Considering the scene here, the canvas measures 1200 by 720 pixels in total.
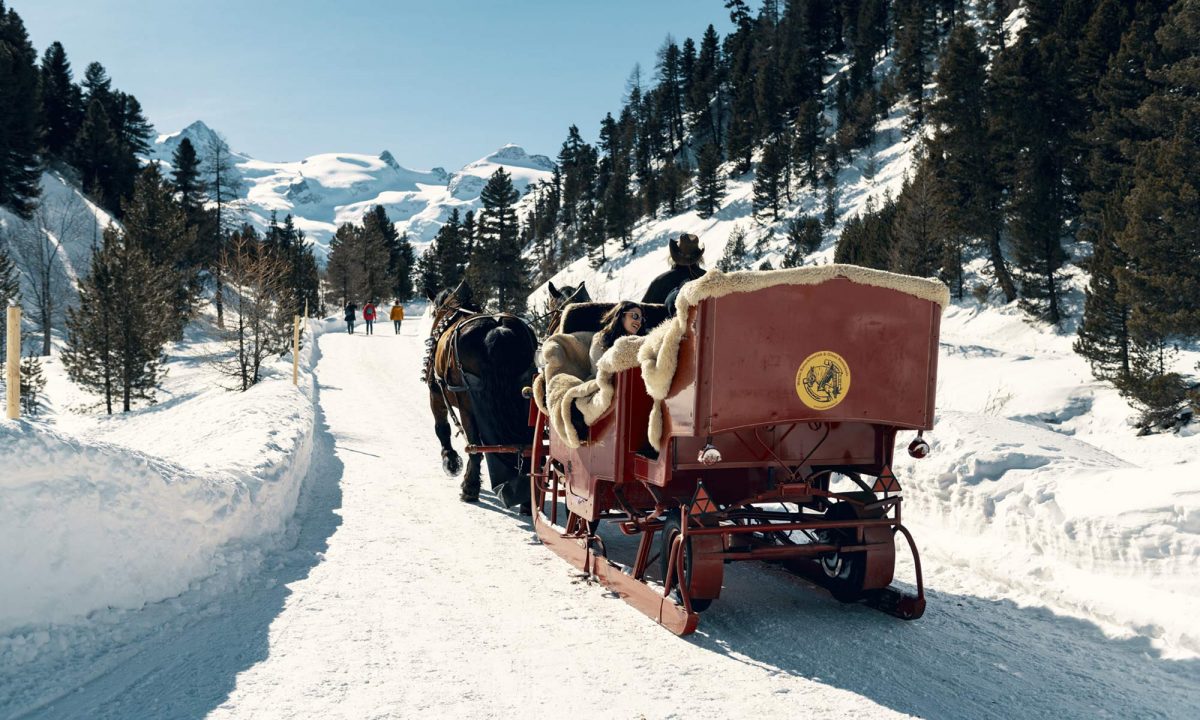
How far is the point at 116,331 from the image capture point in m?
28.8

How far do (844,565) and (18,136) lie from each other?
6368 cm

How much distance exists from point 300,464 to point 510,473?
8.58 feet

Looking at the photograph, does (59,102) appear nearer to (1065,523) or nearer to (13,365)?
(13,365)

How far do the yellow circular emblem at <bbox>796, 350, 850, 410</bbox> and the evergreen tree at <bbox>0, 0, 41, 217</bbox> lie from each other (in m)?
59.7

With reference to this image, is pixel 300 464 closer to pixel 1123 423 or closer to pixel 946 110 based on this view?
pixel 1123 423

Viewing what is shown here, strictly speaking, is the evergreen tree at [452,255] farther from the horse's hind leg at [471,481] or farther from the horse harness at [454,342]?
the horse's hind leg at [471,481]

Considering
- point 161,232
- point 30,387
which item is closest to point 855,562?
point 30,387

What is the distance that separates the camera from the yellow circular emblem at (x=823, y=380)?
15.2 ft

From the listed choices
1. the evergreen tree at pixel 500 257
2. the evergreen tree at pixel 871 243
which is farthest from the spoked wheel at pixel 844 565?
the evergreen tree at pixel 500 257

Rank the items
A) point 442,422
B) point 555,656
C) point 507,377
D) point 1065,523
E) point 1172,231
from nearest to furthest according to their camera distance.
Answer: point 555,656, point 1065,523, point 507,377, point 442,422, point 1172,231

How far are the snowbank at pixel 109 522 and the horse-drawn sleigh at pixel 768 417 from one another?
277 centimetres

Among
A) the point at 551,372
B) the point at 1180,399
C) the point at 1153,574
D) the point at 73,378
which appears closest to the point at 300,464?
the point at 551,372

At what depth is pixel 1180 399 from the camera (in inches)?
781

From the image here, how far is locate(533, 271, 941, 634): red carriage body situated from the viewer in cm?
449
